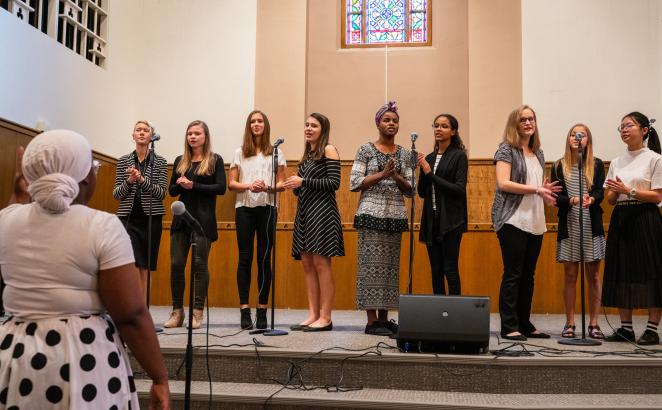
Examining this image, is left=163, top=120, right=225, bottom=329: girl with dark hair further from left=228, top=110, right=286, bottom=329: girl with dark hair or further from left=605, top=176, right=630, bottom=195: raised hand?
left=605, top=176, right=630, bottom=195: raised hand

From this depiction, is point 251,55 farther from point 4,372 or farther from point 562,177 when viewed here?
point 4,372

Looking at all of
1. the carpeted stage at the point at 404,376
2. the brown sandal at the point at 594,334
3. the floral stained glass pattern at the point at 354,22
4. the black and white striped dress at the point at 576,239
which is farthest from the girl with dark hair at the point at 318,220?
the floral stained glass pattern at the point at 354,22

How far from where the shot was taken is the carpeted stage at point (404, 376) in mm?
3385

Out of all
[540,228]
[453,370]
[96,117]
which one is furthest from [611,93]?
[96,117]

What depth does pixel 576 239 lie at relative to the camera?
176 inches

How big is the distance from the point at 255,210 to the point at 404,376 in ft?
5.34

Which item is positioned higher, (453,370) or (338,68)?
(338,68)

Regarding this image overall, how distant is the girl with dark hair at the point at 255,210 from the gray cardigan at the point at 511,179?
1457mm

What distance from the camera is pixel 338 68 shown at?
321 inches

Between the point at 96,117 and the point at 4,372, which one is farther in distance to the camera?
the point at 96,117

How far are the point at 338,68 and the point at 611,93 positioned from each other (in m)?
3.12

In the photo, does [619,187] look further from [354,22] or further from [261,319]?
[354,22]

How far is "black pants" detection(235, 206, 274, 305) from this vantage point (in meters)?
4.56

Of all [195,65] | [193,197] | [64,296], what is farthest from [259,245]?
[195,65]
